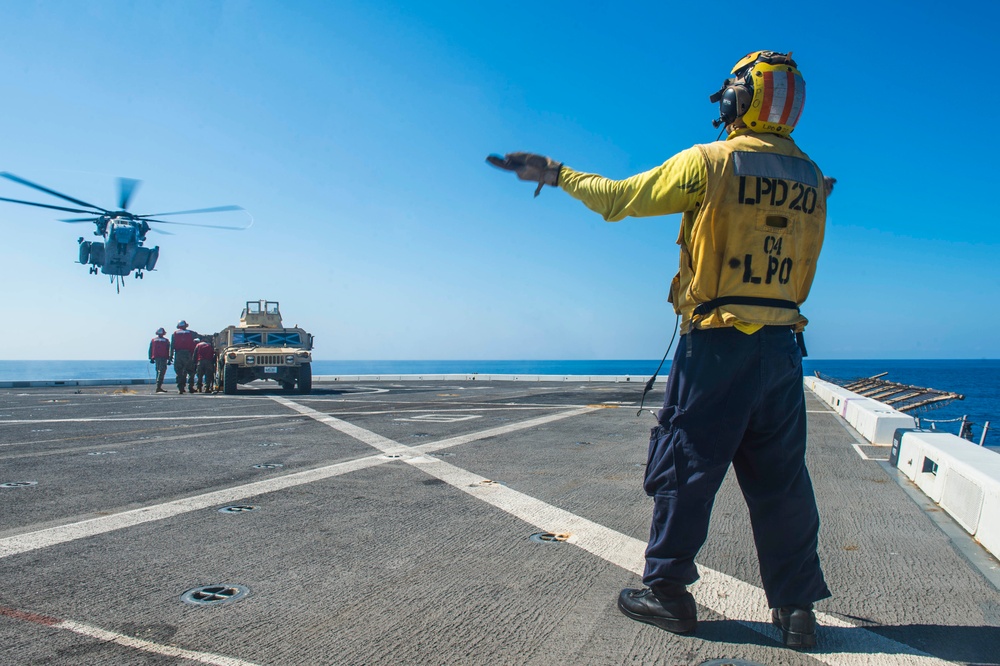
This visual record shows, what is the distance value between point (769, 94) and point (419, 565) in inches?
94.7

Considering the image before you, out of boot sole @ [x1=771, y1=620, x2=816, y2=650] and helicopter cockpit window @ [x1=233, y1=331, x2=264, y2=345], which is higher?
helicopter cockpit window @ [x1=233, y1=331, x2=264, y2=345]

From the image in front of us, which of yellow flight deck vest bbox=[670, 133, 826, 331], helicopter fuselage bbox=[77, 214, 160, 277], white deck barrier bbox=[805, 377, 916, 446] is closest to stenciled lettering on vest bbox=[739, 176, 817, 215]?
yellow flight deck vest bbox=[670, 133, 826, 331]

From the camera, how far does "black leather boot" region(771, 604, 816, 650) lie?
2.04 metres

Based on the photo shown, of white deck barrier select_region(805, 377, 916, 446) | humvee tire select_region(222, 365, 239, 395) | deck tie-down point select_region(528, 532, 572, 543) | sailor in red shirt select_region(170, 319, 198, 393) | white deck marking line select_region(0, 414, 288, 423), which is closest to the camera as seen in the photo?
deck tie-down point select_region(528, 532, 572, 543)

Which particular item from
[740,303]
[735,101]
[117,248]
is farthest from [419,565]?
[117,248]

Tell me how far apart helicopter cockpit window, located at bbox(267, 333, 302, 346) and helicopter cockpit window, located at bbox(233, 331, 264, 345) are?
0.80 ft

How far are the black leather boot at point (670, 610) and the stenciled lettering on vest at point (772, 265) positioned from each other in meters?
1.13

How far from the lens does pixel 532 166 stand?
242cm

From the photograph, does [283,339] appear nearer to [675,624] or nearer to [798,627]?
[675,624]

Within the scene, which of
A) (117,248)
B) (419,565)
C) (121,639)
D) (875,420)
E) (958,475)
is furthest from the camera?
(117,248)

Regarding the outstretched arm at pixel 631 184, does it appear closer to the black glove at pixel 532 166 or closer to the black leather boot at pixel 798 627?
the black glove at pixel 532 166

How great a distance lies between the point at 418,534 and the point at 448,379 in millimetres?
21526

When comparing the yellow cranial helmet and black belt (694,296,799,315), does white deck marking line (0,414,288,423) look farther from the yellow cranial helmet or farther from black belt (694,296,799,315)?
the yellow cranial helmet

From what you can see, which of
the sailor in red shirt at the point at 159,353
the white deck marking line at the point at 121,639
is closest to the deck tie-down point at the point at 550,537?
the white deck marking line at the point at 121,639
